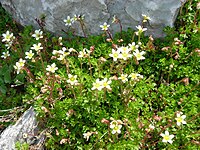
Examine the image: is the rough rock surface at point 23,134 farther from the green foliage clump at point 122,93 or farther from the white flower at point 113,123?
the white flower at point 113,123

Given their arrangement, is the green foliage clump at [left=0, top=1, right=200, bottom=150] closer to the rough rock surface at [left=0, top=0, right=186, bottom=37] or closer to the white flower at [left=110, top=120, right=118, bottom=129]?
the white flower at [left=110, top=120, right=118, bottom=129]

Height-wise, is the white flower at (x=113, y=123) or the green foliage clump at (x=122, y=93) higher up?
the green foliage clump at (x=122, y=93)

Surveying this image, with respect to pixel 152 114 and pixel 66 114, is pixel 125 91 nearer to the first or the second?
pixel 152 114

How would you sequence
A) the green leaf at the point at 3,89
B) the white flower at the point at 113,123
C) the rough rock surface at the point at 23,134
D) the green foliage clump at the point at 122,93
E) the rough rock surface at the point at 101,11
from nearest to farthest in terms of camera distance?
the white flower at the point at 113,123
the green foliage clump at the point at 122,93
the rough rock surface at the point at 23,134
the rough rock surface at the point at 101,11
the green leaf at the point at 3,89

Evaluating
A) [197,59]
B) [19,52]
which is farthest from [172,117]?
[19,52]

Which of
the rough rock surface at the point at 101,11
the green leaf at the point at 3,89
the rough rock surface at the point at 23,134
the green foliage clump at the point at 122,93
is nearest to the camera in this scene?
the green foliage clump at the point at 122,93

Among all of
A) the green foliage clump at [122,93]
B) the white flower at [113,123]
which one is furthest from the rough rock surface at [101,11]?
the white flower at [113,123]

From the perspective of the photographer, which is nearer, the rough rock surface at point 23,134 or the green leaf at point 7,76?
the rough rock surface at point 23,134
